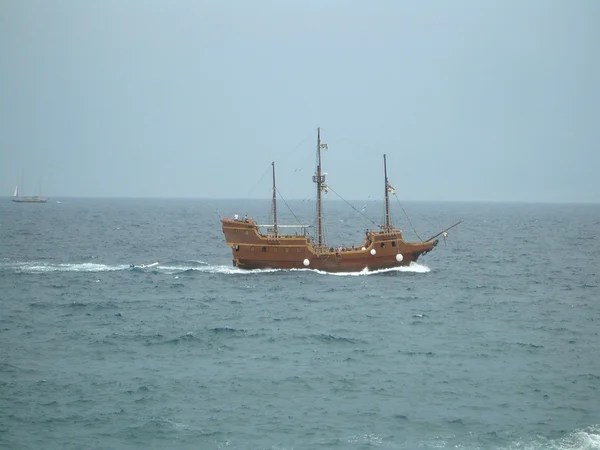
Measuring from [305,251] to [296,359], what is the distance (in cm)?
3253

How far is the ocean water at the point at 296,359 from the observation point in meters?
34.0

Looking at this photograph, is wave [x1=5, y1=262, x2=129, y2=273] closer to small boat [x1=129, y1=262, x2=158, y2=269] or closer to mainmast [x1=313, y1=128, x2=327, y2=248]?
small boat [x1=129, y1=262, x2=158, y2=269]

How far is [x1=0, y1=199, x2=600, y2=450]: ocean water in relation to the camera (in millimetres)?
34031

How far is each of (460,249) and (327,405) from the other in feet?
260

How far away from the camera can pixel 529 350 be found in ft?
155

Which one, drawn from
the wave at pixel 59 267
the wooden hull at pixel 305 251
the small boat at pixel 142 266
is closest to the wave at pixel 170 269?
the wave at pixel 59 267

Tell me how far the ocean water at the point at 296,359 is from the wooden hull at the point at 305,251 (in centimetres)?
150

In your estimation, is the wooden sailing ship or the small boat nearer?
the wooden sailing ship

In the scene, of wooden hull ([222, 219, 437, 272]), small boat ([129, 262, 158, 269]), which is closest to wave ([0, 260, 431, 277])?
small boat ([129, 262, 158, 269])

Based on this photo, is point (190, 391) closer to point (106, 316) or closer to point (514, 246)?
point (106, 316)

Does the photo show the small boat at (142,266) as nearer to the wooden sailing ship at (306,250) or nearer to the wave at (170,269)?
the wave at (170,269)

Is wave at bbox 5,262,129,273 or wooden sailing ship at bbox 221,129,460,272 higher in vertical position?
wooden sailing ship at bbox 221,129,460,272

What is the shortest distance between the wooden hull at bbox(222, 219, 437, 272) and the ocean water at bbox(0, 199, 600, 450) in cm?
150

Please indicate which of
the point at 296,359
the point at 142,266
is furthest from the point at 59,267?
the point at 296,359
